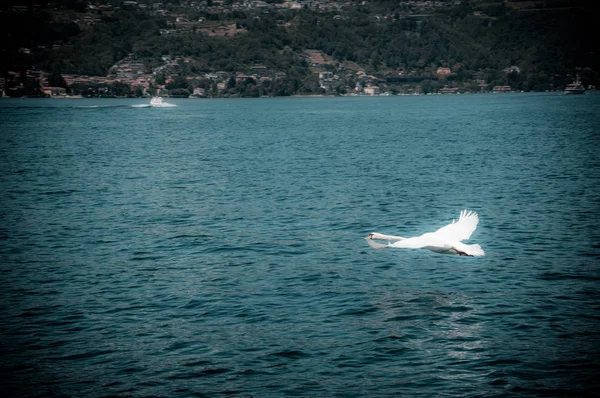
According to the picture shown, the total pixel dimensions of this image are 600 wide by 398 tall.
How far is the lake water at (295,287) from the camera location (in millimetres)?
16969

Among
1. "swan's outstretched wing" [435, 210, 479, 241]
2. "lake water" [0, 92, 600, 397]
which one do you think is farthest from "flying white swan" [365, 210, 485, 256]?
"lake water" [0, 92, 600, 397]

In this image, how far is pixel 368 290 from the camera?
23047 mm

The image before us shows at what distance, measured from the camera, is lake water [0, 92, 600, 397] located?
16969 millimetres

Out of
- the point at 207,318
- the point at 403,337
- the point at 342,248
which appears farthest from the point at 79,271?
the point at 403,337

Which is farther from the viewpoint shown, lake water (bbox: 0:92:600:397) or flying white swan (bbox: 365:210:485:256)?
flying white swan (bbox: 365:210:485:256)

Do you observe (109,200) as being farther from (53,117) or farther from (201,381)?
(53,117)

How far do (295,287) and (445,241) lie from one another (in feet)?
17.6

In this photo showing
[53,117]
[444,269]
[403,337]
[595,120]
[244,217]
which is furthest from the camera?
[53,117]

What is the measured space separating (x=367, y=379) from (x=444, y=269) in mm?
9839

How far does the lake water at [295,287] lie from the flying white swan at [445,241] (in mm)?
1734

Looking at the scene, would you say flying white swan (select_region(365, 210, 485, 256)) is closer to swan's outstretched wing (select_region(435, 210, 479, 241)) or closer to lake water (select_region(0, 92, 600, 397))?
swan's outstretched wing (select_region(435, 210, 479, 241))

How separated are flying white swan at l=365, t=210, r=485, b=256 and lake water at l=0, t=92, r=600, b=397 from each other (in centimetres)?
173

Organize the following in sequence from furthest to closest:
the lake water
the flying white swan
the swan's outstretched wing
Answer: the swan's outstretched wing
the flying white swan
the lake water

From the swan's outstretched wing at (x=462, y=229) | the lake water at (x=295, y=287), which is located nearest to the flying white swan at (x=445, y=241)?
the swan's outstretched wing at (x=462, y=229)
